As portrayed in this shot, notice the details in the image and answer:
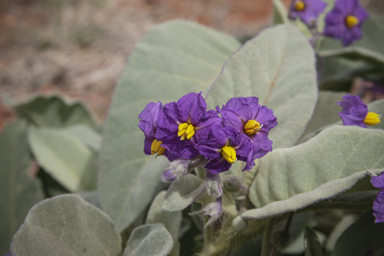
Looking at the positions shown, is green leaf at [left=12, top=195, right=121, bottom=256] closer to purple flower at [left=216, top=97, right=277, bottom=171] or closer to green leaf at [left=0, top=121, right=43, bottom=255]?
purple flower at [left=216, top=97, right=277, bottom=171]

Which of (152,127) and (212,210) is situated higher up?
(152,127)

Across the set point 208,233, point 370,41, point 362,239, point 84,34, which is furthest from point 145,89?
point 84,34

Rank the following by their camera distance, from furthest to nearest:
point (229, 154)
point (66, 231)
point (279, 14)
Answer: point (279, 14) < point (66, 231) < point (229, 154)

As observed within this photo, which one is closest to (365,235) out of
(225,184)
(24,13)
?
(225,184)

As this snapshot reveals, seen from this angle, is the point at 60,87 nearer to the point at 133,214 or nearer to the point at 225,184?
the point at 133,214

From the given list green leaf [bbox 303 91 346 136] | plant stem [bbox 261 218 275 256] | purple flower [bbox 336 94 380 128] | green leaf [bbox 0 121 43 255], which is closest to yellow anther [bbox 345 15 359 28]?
green leaf [bbox 303 91 346 136]

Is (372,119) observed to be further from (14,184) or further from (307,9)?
(14,184)
